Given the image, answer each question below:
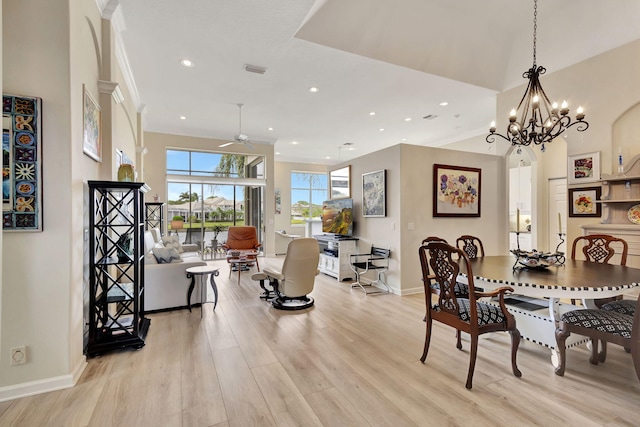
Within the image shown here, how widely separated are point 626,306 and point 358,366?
8.02ft

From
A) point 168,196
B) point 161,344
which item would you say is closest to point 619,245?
point 161,344

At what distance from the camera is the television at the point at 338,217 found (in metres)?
6.11

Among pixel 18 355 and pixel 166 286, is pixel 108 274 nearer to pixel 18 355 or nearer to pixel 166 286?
Result: pixel 18 355

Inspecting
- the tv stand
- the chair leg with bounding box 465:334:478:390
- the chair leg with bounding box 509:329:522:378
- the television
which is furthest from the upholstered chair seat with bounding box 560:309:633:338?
the television

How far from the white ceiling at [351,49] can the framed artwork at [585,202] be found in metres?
1.95

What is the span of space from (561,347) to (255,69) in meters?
4.94

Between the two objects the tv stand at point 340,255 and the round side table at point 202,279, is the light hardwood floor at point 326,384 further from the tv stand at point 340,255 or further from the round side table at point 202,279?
the tv stand at point 340,255

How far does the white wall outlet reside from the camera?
222 cm

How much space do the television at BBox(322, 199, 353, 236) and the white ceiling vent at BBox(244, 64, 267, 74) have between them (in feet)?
9.32

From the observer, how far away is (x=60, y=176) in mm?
2334

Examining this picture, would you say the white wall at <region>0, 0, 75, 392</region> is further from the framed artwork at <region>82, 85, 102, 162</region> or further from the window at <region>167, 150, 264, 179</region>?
the window at <region>167, 150, 264, 179</region>

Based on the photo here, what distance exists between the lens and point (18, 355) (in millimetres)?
2234

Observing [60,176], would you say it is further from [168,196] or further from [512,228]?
[512,228]

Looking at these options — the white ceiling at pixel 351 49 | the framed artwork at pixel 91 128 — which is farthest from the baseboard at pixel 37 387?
the white ceiling at pixel 351 49
